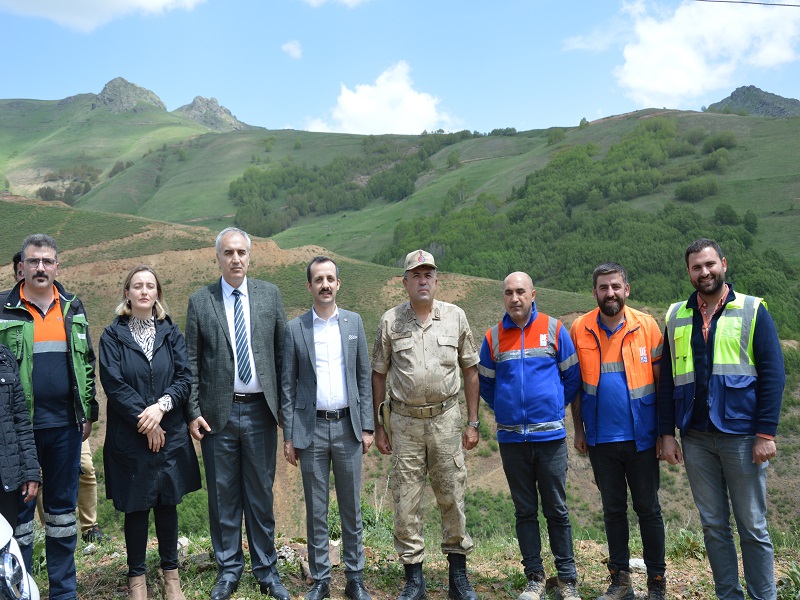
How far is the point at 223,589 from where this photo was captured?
4605 millimetres

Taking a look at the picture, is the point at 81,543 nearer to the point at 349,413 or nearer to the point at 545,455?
the point at 349,413

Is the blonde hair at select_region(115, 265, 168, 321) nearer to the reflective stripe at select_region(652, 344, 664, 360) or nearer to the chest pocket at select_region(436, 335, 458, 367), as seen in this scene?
the chest pocket at select_region(436, 335, 458, 367)

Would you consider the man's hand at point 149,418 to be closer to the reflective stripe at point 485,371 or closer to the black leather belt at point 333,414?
the black leather belt at point 333,414

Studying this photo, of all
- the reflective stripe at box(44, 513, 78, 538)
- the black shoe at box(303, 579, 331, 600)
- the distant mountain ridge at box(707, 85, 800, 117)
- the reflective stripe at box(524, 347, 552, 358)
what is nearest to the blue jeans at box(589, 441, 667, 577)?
the reflective stripe at box(524, 347, 552, 358)

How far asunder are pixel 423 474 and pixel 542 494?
0.91 m

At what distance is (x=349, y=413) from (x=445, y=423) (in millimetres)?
704

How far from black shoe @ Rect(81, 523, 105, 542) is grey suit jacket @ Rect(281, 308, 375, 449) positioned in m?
3.04

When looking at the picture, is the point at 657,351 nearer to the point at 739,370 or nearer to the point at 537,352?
the point at 739,370

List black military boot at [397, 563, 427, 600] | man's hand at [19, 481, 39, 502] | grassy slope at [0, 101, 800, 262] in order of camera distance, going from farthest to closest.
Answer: grassy slope at [0, 101, 800, 262] → black military boot at [397, 563, 427, 600] → man's hand at [19, 481, 39, 502]

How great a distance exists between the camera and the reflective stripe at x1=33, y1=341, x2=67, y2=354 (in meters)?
4.37

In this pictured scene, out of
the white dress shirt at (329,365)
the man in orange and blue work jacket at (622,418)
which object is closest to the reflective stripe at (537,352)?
the man in orange and blue work jacket at (622,418)

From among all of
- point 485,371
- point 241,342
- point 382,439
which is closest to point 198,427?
point 241,342

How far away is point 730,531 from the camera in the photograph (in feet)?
14.9

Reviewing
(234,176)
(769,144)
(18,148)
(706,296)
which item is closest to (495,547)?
(706,296)
